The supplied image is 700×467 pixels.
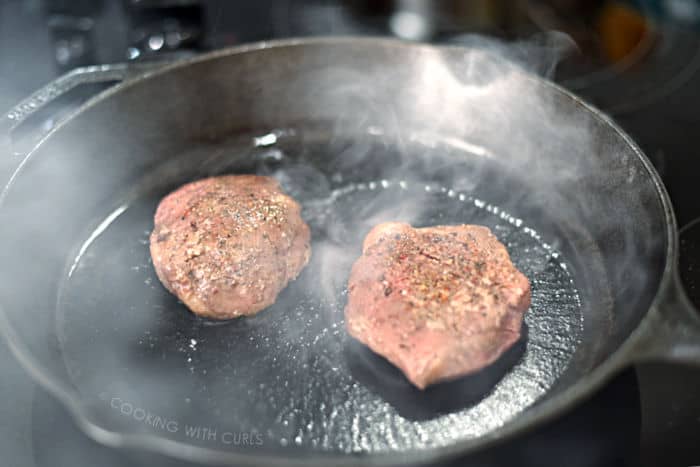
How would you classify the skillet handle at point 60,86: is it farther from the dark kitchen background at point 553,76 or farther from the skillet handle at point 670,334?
the skillet handle at point 670,334

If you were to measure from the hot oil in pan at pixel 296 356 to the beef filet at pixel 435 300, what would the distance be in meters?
0.10

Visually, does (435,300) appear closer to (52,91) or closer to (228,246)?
(228,246)

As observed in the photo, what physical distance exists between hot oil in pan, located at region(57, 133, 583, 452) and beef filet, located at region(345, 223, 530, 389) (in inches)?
3.8

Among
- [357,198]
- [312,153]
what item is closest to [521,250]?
[357,198]

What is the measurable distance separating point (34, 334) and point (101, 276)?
31 centimetres

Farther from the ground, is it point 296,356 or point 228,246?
point 228,246

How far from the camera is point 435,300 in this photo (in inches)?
75.1

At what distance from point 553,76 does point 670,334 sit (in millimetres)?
1857

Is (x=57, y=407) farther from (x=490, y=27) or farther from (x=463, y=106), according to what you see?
(x=490, y=27)

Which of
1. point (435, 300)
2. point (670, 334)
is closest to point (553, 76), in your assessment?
point (435, 300)

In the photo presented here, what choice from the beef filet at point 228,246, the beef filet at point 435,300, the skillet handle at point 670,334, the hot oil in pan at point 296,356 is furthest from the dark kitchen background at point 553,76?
the beef filet at point 228,246

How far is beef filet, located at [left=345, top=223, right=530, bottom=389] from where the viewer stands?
182 centimetres

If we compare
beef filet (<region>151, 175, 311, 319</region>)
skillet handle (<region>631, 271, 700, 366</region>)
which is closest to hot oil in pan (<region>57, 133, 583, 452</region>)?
beef filet (<region>151, 175, 311, 319</region>)

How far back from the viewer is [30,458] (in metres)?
1.77
